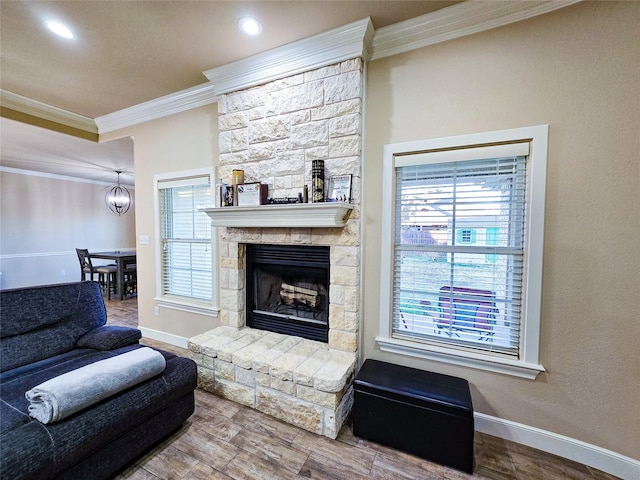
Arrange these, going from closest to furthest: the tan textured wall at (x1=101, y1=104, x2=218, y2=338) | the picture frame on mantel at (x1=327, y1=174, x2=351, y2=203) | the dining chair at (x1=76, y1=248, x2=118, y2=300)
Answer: the picture frame on mantel at (x1=327, y1=174, x2=351, y2=203) < the tan textured wall at (x1=101, y1=104, x2=218, y2=338) < the dining chair at (x1=76, y1=248, x2=118, y2=300)

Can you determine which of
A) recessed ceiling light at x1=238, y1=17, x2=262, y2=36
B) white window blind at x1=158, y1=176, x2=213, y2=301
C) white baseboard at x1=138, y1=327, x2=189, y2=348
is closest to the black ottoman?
white window blind at x1=158, y1=176, x2=213, y2=301

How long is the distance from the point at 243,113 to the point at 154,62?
857 mm

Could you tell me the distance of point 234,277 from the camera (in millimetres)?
2627

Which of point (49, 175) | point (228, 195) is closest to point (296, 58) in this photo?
point (228, 195)

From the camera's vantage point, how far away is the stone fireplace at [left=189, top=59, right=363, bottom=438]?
1928 mm

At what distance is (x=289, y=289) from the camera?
2645 millimetres

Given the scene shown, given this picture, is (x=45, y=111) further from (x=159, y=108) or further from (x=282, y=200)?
(x=282, y=200)

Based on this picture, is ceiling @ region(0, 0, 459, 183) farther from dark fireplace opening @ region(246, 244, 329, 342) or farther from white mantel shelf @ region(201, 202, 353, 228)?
dark fireplace opening @ region(246, 244, 329, 342)

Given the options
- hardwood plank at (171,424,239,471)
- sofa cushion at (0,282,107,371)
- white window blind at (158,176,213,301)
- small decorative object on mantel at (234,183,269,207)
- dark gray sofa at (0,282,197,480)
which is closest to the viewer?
dark gray sofa at (0,282,197,480)

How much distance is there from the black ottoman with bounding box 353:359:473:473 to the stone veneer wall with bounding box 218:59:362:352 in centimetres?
42

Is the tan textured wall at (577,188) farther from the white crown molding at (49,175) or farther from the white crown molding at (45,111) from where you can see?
the white crown molding at (49,175)

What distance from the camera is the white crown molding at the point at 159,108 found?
2.85 meters

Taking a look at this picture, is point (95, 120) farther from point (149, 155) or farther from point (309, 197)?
point (309, 197)

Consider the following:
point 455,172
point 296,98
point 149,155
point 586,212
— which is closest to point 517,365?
point 586,212
